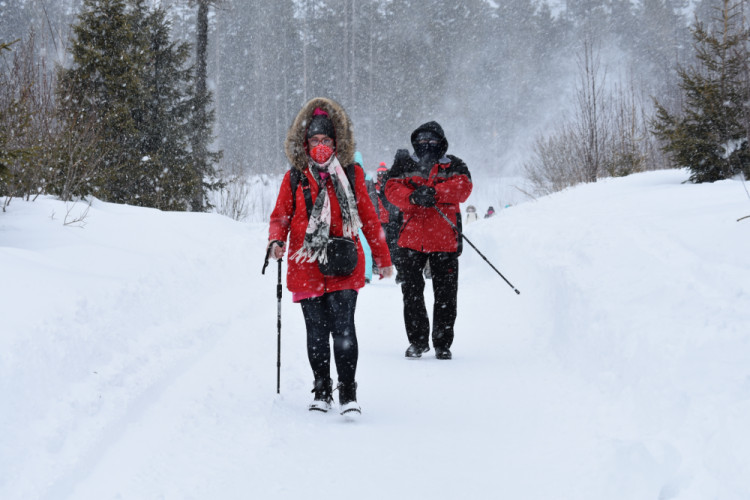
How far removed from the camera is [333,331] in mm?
3559

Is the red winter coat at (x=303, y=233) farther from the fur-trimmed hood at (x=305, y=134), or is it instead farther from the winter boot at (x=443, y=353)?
the winter boot at (x=443, y=353)

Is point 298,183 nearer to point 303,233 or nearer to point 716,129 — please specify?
point 303,233

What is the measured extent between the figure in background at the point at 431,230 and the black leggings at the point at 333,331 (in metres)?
1.56

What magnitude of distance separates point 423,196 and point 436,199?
0.71ft

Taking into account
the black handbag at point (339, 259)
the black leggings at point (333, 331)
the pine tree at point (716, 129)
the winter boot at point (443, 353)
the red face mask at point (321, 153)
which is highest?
the pine tree at point (716, 129)

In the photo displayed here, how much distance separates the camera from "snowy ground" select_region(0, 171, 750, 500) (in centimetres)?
256

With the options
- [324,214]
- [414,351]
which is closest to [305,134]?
[324,214]

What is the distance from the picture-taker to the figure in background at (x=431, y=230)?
4.96 metres

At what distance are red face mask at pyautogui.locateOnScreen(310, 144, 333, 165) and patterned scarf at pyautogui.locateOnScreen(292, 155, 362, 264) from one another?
2 centimetres

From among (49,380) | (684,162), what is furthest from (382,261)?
(684,162)

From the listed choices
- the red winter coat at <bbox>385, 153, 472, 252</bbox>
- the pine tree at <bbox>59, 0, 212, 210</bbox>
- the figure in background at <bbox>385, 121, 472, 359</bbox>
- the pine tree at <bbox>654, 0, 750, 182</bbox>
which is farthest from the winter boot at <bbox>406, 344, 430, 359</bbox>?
the pine tree at <bbox>59, 0, 212, 210</bbox>

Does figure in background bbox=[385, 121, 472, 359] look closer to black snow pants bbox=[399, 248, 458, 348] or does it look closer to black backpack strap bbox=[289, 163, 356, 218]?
black snow pants bbox=[399, 248, 458, 348]

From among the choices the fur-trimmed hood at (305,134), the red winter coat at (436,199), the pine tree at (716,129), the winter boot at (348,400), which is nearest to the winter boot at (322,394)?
the winter boot at (348,400)

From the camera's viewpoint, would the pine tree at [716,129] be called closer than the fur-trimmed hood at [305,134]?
No
